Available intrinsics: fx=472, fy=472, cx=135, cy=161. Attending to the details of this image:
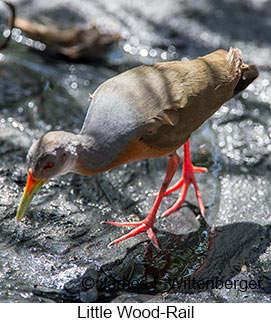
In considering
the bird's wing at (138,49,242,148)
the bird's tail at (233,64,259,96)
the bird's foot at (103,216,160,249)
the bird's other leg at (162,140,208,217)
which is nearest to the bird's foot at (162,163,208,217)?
the bird's other leg at (162,140,208,217)

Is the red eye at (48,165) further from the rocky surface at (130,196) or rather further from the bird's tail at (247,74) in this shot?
the bird's tail at (247,74)

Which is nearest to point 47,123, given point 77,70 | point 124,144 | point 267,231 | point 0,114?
point 0,114

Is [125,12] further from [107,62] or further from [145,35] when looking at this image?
[107,62]

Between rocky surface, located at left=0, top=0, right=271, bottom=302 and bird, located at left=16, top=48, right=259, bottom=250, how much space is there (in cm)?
30

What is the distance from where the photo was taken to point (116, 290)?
370 cm

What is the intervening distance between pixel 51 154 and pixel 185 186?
1736 millimetres

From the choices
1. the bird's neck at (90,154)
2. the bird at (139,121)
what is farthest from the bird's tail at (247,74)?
the bird's neck at (90,154)

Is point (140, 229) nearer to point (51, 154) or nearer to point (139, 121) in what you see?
point (139, 121)

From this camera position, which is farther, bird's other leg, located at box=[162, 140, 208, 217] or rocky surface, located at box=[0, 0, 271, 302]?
bird's other leg, located at box=[162, 140, 208, 217]

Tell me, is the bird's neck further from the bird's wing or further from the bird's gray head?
the bird's wing

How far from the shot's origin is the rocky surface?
3.75 meters

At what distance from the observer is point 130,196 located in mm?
4676

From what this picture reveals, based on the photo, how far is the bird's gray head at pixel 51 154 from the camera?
345 centimetres

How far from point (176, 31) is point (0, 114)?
305 cm
